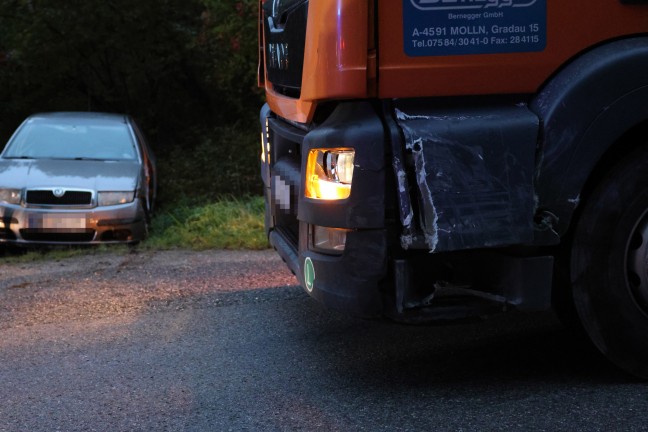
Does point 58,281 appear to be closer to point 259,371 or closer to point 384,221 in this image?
point 259,371

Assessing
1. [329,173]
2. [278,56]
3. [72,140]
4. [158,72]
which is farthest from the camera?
[158,72]

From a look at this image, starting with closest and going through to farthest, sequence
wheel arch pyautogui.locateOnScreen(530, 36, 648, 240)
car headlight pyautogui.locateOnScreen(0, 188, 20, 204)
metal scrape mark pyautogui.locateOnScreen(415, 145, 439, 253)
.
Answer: metal scrape mark pyautogui.locateOnScreen(415, 145, 439, 253), wheel arch pyautogui.locateOnScreen(530, 36, 648, 240), car headlight pyautogui.locateOnScreen(0, 188, 20, 204)

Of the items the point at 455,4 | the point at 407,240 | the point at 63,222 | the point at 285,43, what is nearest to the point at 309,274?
the point at 407,240

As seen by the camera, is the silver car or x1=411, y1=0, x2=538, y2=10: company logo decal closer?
x1=411, y1=0, x2=538, y2=10: company logo decal

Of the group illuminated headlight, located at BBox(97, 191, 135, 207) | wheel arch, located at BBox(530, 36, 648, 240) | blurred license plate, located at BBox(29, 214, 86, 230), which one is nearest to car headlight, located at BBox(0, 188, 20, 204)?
blurred license plate, located at BBox(29, 214, 86, 230)

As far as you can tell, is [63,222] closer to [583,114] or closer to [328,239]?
[328,239]

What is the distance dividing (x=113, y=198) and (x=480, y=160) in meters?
6.17

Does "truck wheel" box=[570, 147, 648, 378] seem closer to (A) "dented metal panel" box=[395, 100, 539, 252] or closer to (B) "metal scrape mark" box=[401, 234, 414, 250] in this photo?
(A) "dented metal panel" box=[395, 100, 539, 252]

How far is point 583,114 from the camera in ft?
13.8

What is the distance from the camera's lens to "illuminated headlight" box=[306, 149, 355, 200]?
4.19 metres

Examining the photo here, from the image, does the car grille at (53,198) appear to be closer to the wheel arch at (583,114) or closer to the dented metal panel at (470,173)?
the dented metal panel at (470,173)

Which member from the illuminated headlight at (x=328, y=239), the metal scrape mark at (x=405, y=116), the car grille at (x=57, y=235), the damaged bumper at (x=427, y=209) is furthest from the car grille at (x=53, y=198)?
the metal scrape mark at (x=405, y=116)

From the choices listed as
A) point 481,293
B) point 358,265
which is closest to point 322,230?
point 358,265

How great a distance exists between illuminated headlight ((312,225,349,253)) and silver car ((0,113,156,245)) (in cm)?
549
